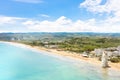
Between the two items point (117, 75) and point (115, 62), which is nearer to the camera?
point (117, 75)

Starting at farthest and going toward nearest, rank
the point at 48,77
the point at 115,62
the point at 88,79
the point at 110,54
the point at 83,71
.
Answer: the point at 110,54 → the point at 115,62 → the point at 83,71 → the point at 48,77 → the point at 88,79

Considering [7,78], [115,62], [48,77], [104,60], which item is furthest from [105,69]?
[7,78]

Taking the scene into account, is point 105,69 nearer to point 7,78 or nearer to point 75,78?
point 75,78

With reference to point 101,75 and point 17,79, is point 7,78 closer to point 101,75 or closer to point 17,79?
point 17,79

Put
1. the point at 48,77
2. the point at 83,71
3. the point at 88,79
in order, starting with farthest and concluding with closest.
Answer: the point at 83,71, the point at 48,77, the point at 88,79

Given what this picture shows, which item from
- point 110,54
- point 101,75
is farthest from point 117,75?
point 110,54

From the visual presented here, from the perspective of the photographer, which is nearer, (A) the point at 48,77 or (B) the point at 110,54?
(A) the point at 48,77

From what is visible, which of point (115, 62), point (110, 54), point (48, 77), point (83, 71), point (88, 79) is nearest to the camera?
point (88, 79)

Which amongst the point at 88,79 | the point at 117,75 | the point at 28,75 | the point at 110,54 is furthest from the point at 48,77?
the point at 110,54
